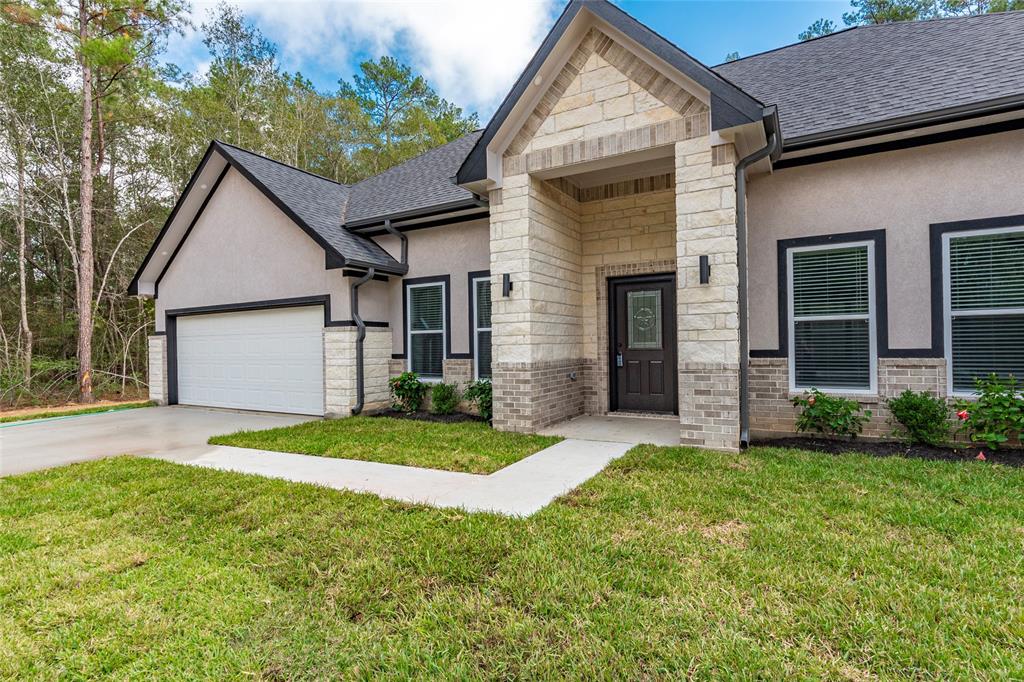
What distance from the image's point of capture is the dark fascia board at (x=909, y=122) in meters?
5.13

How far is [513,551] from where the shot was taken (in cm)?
316

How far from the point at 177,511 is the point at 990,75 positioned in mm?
9596

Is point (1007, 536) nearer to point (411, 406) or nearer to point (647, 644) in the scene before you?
point (647, 644)

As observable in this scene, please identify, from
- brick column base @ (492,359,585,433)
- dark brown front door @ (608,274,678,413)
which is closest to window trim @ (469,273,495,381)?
brick column base @ (492,359,585,433)

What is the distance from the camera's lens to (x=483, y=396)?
8.09 meters

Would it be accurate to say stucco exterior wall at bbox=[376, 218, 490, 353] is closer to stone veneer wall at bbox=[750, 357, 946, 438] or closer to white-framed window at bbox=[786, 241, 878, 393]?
stone veneer wall at bbox=[750, 357, 946, 438]

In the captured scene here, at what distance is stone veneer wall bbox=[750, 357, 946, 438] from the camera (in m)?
5.73

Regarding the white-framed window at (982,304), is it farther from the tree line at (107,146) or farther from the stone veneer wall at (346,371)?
the tree line at (107,146)

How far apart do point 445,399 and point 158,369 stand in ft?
25.1

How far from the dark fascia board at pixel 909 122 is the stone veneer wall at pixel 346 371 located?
7.28m

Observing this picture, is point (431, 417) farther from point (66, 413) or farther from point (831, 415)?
point (66, 413)

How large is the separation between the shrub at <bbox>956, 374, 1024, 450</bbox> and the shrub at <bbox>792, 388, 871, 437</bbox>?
91 centimetres

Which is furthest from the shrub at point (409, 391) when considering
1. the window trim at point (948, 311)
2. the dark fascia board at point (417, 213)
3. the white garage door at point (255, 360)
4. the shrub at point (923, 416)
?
the window trim at point (948, 311)

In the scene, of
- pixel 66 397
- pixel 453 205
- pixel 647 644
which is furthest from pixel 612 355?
pixel 66 397
